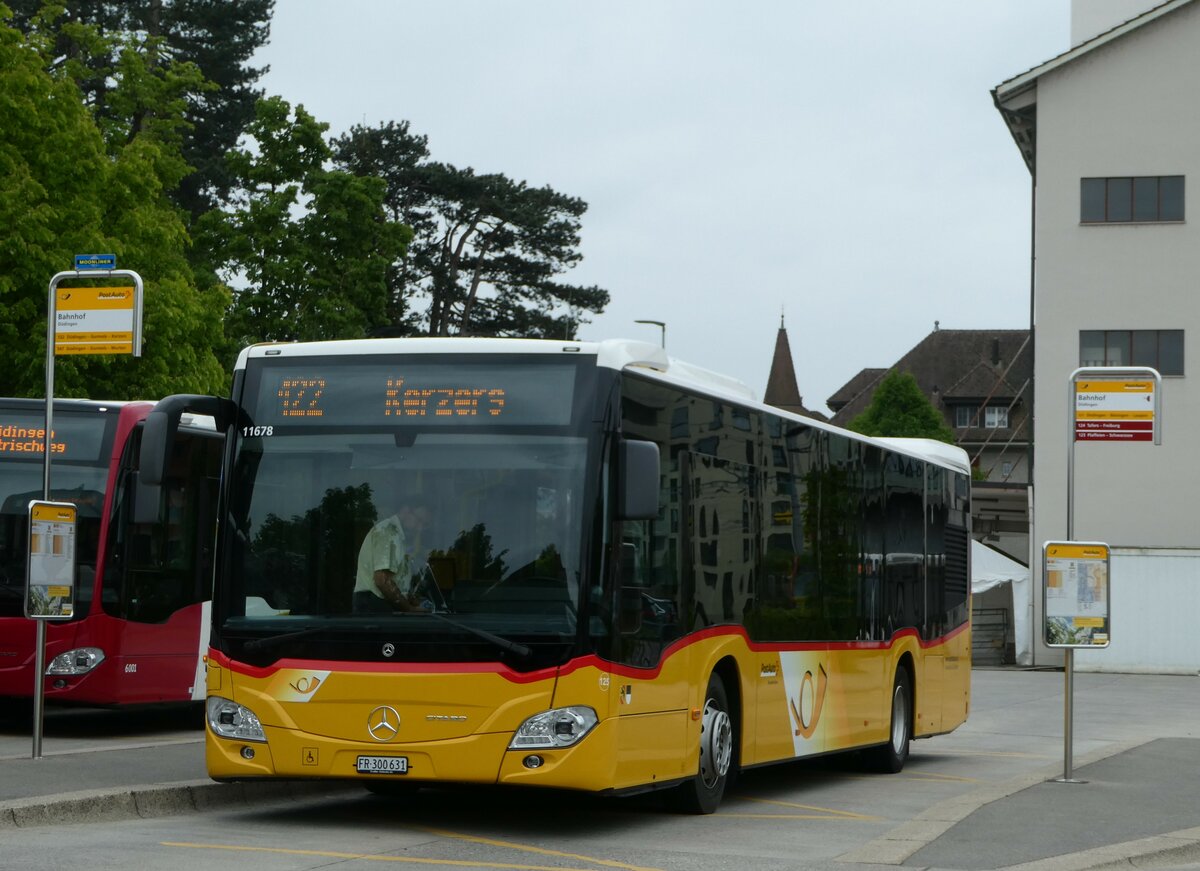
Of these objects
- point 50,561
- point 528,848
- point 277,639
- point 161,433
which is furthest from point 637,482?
point 50,561

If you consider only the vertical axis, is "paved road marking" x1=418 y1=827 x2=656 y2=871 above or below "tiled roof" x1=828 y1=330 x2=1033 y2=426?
below

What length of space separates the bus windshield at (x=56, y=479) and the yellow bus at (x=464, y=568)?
6082 mm

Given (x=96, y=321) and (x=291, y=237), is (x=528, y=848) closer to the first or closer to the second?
(x=96, y=321)

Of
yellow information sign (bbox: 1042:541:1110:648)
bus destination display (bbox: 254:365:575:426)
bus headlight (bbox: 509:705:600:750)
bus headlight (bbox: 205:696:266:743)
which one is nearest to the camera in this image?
bus headlight (bbox: 509:705:600:750)

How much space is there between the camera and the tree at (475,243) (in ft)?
190

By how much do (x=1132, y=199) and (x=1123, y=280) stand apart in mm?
1869

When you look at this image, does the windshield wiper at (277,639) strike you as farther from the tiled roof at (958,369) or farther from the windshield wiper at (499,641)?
the tiled roof at (958,369)

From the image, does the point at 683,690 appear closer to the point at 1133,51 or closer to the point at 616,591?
the point at 616,591

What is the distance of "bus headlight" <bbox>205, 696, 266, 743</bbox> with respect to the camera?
11.2m

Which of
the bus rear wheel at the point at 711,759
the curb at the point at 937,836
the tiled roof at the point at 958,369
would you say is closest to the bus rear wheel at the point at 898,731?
the curb at the point at 937,836

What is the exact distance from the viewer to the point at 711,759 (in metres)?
12.5

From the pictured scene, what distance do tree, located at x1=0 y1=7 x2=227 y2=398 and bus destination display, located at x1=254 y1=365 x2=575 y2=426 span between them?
18607 mm

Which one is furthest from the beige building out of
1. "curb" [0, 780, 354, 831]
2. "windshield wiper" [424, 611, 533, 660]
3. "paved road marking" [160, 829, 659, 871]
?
"paved road marking" [160, 829, 659, 871]

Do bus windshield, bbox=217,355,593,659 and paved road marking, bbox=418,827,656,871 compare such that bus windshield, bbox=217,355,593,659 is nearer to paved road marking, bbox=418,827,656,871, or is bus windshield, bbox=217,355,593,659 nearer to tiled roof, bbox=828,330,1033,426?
paved road marking, bbox=418,827,656,871
